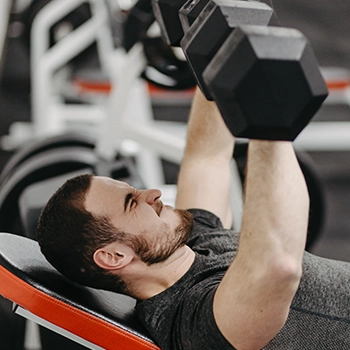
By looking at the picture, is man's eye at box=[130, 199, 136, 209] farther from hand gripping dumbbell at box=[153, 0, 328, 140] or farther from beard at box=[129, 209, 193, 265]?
hand gripping dumbbell at box=[153, 0, 328, 140]

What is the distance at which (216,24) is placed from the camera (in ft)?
3.21

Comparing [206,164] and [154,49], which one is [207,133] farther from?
[154,49]

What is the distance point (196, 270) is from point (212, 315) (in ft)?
0.66

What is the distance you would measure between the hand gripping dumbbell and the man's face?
418 mm

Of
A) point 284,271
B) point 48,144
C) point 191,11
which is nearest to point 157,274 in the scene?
point 284,271

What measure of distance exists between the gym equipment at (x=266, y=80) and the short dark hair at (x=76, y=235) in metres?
0.47

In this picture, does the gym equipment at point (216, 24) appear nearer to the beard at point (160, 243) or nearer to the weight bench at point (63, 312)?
the beard at point (160, 243)

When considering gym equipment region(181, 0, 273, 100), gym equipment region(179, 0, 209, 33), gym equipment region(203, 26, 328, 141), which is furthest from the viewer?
gym equipment region(179, 0, 209, 33)

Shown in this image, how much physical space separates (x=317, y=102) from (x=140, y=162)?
6.38ft

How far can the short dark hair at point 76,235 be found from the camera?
1.28 metres

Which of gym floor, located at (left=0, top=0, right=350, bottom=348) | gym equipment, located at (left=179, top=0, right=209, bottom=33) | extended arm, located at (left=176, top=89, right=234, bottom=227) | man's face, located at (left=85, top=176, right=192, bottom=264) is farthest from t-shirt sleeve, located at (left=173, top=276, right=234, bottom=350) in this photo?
gym floor, located at (left=0, top=0, right=350, bottom=348)

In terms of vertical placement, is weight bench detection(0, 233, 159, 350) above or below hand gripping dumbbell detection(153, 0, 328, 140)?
below

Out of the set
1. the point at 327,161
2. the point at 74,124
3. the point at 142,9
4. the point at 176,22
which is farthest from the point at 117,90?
the point at 327,161

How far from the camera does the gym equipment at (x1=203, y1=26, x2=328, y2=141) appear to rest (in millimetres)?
871
